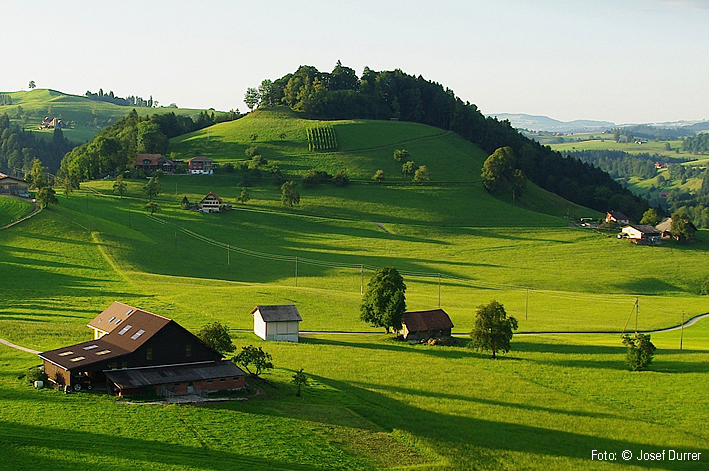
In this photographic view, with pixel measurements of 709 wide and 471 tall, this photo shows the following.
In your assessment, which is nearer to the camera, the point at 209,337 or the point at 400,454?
the point at 400,454

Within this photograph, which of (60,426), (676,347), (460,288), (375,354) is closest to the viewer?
(60,426)

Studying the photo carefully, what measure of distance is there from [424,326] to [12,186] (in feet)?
290

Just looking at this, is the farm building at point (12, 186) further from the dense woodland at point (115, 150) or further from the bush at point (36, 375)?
the bush at point (36, 375)

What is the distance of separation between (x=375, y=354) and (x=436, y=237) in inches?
2890

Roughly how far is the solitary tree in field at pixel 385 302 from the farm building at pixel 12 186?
7916 centimetres

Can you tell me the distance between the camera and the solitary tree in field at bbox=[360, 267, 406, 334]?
228ft

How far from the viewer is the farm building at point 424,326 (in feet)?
225

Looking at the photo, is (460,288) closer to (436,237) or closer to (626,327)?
(626,327)

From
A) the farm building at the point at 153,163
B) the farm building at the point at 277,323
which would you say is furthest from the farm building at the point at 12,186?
the farm building at the point at 277,323

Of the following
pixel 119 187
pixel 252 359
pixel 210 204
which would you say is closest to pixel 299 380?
pixel 252 359

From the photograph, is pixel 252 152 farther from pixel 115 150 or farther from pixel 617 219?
pixel 617 219

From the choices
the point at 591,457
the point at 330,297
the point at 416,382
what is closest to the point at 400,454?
the point at 591,457

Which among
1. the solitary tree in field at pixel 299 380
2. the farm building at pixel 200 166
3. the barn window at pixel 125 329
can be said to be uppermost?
the farm building at pixel 200 166

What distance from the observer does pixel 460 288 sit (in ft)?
318
